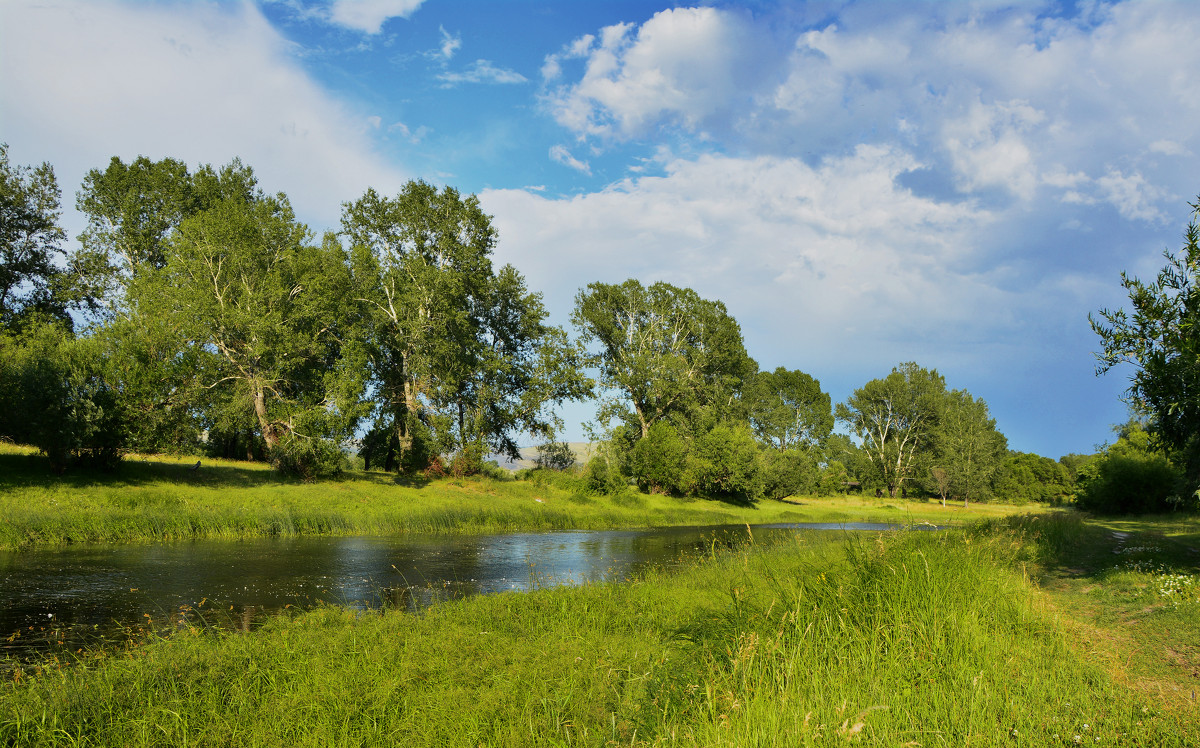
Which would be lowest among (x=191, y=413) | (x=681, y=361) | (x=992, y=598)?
(x=992, y=598)

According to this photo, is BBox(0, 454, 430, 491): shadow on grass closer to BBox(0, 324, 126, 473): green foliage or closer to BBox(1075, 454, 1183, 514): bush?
BBox(0, 324, 126, 473): green foliage

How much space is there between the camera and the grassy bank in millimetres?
4766

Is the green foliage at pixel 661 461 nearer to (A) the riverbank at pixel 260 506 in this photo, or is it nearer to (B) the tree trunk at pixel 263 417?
(A) the riverbank at pixel 260 506

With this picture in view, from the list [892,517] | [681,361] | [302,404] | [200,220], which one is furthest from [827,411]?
[200,220]

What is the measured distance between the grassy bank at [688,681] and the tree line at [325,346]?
23.2 m

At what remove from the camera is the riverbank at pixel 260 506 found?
20703 mm

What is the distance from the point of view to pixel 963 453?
7850 centimetres

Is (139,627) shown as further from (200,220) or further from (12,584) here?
(200,220)

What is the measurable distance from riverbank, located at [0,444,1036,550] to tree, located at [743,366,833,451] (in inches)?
1461

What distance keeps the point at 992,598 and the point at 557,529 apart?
28.3 metres

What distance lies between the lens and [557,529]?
113 ft

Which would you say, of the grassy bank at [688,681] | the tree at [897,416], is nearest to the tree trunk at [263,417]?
the grassy bank at [688,681]

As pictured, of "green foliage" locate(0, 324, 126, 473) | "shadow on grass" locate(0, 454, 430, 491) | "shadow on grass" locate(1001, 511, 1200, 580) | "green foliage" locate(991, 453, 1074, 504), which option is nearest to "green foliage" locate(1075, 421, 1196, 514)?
"shadow on grass" locate(1001, 511, 1200, 580)

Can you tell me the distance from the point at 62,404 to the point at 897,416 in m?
88.2
